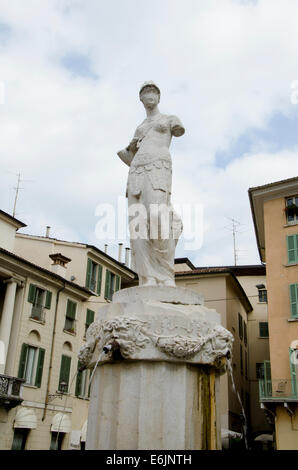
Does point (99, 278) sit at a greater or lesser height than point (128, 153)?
greater

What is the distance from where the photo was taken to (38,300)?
2911 centimetres

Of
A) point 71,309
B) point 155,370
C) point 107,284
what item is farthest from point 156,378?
point 107,284

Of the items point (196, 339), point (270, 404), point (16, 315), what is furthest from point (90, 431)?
point (16, 315)

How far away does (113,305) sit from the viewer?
5.58 metres

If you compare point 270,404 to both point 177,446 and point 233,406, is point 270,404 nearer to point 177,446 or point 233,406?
point 233,406

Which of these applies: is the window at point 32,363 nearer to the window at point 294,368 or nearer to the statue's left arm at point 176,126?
the window at point 294,368

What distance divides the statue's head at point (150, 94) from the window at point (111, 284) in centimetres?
2852

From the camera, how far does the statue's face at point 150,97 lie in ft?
22.5

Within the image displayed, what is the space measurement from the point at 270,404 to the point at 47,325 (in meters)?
13.0

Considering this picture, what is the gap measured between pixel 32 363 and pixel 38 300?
3574 mm

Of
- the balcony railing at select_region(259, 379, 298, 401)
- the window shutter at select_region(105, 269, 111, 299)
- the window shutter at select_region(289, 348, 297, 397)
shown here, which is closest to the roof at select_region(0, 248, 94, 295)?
the window shutter at select_region(105, 269, 111, 299)

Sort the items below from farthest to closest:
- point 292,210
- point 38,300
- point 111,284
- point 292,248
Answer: point 111,284
point 38,300
point 292,210
point 292,248

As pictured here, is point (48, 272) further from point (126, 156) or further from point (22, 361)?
point (126, 156)

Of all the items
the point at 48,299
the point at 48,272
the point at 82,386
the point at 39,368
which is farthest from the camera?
the point at 82,386
